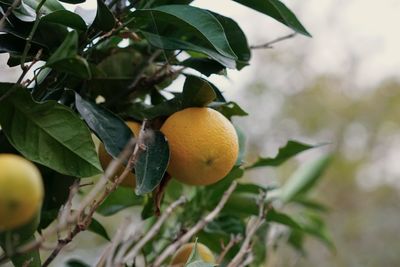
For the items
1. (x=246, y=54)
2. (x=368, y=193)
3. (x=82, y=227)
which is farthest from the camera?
(x=368, y=193)

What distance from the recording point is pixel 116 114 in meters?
0.67

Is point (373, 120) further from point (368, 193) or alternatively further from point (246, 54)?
point (246, 54)

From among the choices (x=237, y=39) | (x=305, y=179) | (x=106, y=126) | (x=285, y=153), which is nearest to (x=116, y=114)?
(x=106, y=126)

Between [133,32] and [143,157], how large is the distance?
0.56 feet

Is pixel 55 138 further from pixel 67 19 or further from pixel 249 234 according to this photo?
pixel 249 234

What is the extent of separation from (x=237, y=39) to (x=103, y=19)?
179 mm

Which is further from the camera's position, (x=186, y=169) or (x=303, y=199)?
(x=303, y=199)

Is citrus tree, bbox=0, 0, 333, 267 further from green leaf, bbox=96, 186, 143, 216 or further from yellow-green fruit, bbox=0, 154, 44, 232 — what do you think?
green leaf, bbox=96, 186, 143, 216

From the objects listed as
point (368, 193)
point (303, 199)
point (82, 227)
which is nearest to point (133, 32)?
point (82, 227)

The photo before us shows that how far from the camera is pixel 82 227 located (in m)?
0.50

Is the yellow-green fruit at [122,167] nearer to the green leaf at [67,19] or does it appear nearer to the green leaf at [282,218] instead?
the green leaf at [67,19]

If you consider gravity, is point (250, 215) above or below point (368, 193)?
above

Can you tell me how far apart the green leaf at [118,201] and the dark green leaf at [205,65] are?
256 millimetres

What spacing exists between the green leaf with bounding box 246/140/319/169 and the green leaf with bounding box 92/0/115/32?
1.05 ft
